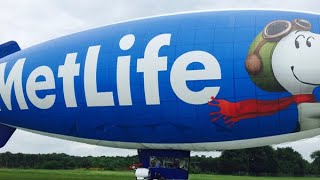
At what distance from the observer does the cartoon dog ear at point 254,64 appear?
20359mm

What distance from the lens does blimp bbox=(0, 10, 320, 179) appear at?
2035 cm

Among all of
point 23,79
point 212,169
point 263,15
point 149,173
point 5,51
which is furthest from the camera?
point 212,169

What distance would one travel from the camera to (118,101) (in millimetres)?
22453

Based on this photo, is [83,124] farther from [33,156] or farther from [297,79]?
[33,156]

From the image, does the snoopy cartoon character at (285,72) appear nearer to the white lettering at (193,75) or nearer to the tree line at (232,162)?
the white lettering at (193,75)

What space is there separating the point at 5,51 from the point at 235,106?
13.7 meters

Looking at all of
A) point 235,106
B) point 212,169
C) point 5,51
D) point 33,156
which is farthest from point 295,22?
point 33,156

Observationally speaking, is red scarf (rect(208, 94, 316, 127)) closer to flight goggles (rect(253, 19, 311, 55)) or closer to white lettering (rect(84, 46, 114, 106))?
flight goggles (rect(253, 19, 311, 55))

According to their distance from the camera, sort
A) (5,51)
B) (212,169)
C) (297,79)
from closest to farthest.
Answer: (297,79)
(5,51)
(212,169)

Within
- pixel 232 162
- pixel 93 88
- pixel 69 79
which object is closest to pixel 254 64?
pixel 93 88

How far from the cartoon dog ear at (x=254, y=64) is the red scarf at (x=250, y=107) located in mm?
1133

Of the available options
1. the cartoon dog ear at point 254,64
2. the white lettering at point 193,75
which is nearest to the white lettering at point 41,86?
the white lettering at point 193,75

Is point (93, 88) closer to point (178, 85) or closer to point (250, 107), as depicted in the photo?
point (178, 85)

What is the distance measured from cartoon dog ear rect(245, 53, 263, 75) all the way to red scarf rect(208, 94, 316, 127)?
1.13m
